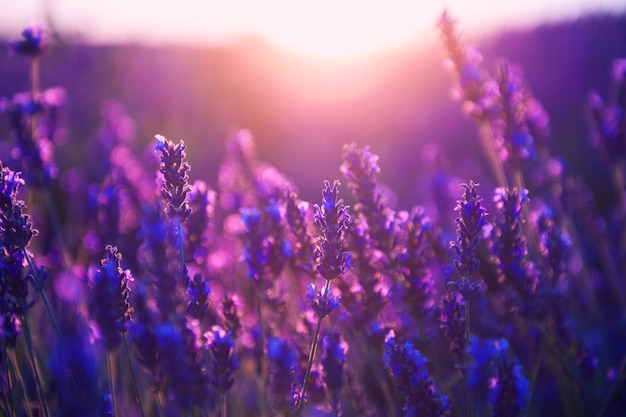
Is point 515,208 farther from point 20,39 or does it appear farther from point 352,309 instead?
point 20,39

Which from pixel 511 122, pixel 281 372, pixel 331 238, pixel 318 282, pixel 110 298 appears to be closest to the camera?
pixel 110 298

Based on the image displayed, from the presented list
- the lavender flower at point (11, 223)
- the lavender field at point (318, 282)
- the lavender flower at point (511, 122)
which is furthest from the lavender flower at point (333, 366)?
the lavender flower at point (511, 122)

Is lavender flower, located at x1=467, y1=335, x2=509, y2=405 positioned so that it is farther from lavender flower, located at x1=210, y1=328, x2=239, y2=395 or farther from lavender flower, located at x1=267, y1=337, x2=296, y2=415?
lavender flower, located at x1=210, y1=328, x2=239, y2=395

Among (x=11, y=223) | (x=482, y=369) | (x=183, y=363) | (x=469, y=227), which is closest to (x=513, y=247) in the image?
(x=469, y=227)

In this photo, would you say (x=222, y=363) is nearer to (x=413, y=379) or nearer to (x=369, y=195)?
(x=413, y=379)

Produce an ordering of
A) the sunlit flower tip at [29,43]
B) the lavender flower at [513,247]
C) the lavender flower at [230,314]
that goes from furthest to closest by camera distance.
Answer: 1. the sunlit flower tip at [29,43]
2. the lavender flower at [230,314]
3. the lavender flower at [513,247]

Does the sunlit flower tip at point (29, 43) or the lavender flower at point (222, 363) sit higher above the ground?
the sunlit flower tip at point (29, 43)

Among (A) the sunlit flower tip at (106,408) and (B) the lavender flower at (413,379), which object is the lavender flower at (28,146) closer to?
(A) the sunlit flower tip at (106,408)
